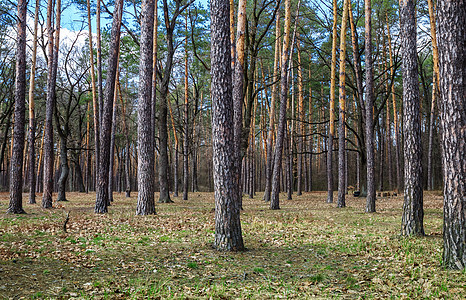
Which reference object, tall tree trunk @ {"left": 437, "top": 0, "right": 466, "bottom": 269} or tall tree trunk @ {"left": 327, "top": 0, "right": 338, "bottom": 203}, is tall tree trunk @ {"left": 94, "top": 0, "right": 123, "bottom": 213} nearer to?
tall tree trunk @ {"left": 327, "top": 0, "right": 338, "bottom": 203}

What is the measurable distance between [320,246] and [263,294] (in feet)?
9.82

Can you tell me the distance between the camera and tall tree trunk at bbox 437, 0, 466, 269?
15.6 feet

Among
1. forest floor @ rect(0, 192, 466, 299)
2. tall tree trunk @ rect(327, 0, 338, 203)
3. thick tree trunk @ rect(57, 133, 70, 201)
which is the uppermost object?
tall tree trunk @ rect(327, 0, 338, 203)

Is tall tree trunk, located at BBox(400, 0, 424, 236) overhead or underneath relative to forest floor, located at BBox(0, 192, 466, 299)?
overhead

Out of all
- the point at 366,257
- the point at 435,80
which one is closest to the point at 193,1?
the point at 435,80

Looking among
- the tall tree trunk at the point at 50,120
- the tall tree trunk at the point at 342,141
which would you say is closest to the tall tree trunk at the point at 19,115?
the tall tree trunk at the point at 50,120

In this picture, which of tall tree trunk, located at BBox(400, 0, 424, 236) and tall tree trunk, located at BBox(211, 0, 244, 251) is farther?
tall tree trunk, located at BBox(400, 0, 424, 236)

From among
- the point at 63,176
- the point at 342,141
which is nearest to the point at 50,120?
the point at 63,176

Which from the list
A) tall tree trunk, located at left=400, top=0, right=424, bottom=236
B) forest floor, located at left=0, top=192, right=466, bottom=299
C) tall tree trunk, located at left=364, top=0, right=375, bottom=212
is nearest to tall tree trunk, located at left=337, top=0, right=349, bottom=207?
tall tree trunk, located at left=364, top=0, right=375, bottom=212

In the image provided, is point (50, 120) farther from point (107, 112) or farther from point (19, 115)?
point (107, 112)

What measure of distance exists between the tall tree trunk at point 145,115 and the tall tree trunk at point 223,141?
19.3ft

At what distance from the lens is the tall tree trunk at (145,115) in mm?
11641

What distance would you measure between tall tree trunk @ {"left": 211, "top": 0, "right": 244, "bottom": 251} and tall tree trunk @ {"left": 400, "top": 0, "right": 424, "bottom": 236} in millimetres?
3892

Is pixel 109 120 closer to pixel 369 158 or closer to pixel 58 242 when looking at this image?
pixel 58 242
